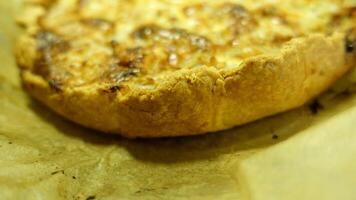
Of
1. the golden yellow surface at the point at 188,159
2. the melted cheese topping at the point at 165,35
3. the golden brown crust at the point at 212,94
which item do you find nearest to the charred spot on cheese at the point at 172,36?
the melted cheese topping at the point at 165,35

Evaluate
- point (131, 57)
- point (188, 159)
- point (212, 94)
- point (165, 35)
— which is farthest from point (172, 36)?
point (188, 159)

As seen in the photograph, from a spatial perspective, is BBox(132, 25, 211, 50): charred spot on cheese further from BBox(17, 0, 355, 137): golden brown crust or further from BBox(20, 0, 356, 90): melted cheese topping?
BBox(17, 0, 355, 137): golden brown crust

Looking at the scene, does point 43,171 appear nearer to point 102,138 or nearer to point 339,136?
point 102,138

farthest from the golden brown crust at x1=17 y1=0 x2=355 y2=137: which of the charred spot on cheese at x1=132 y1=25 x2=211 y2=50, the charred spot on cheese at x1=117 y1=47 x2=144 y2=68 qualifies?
the charred spot on cheese at x1=132 y1=25 x2=211 y2=50

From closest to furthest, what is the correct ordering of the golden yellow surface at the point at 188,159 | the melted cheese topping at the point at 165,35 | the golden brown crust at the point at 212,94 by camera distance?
the golden yellow surface at the point at 188,159 < the golden brown crust at the point at 212,94 < the melted cheese topping at the point at 165,35

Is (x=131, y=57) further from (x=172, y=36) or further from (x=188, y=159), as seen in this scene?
(x=188, y=159)

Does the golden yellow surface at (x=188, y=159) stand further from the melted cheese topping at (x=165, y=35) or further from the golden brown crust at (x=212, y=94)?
the melted cheese topping at (x=165, y=35)

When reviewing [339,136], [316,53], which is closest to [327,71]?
[316,53]
